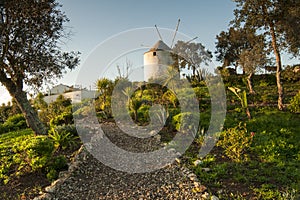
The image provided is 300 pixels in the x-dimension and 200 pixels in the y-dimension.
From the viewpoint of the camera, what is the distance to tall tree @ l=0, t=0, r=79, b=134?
716 cm

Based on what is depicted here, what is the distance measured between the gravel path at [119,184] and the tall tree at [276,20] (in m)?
7.59

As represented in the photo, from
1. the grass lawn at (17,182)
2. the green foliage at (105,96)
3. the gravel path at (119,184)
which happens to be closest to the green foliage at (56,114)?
the green foliage at (105,96)

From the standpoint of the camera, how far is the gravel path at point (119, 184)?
175 inches

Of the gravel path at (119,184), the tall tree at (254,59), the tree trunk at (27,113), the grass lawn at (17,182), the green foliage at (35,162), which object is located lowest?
the gravel path at (119,184)

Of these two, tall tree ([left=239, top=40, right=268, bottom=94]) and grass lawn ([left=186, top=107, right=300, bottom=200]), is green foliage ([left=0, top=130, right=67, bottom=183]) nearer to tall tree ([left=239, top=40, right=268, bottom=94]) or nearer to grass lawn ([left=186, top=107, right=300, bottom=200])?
grass lawn ([left=186, top=107, right=300, bottom=200])

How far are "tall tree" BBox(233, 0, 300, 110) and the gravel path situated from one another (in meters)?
7.59

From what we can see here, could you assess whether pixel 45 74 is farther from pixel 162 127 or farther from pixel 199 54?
pixel 199 54

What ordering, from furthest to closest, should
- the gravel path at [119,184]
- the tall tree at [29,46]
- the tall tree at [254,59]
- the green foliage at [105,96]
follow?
the green foliage at [105,96] < the tall tree at [254,59] < the tall tree at [29,46] < the gravel path at [119,184]

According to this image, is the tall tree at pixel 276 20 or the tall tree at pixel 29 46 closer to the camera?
the tall tree at pixel 29 46

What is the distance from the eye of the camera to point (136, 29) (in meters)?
7.84

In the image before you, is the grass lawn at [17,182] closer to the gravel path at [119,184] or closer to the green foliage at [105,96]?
the gravel path at [119,184]

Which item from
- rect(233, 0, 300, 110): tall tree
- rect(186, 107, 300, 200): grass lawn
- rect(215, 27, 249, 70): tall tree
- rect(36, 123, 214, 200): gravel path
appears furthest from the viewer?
rect(215, 27, 249, 70): tall tree

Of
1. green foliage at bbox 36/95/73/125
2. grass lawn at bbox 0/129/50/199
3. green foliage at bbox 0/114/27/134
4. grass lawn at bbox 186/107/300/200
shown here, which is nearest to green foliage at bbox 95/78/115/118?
green foliage at bbox 36/95/73/125

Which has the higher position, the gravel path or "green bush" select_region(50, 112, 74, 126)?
"green bush" select_region(50, 112, 74, 126)
